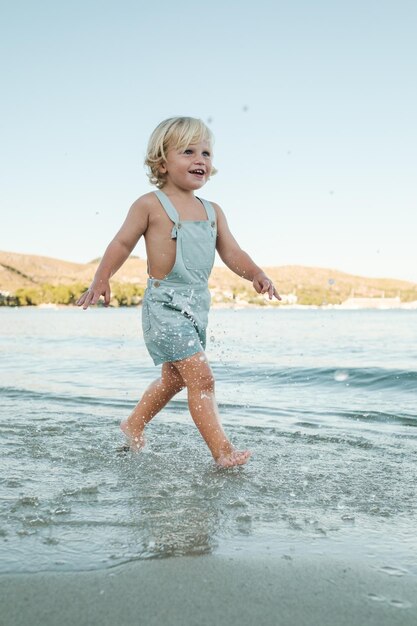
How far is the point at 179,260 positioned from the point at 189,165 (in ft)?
1.94

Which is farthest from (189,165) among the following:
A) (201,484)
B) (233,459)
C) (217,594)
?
(217,594)

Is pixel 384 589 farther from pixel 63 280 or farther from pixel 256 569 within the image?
pixel 63 280

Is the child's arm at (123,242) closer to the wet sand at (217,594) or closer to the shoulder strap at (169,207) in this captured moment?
the shoulder strap at (169,207)

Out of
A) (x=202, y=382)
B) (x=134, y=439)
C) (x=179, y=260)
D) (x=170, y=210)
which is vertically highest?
(x=170, y=210)

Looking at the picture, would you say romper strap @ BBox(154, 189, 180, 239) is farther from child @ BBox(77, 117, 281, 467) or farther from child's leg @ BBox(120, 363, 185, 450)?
child's leg @ BBox(120, 363, 185, 450)

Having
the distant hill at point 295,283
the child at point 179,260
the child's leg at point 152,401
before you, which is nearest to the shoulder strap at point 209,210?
the child at point 179,260

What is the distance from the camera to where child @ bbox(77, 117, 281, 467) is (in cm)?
372

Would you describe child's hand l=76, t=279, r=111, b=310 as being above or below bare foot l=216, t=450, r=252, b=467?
above

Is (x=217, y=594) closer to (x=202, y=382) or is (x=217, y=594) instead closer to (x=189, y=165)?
(x=202, y=382)

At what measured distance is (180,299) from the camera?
377cm

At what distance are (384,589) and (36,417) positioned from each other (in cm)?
388

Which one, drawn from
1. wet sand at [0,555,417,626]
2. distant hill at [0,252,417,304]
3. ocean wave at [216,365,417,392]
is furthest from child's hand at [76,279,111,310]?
distant hill at [0,252,417,304]

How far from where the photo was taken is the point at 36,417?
5254 millimetres

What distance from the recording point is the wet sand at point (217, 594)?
1.68 metres
